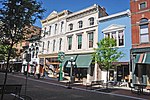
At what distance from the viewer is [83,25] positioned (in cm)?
2733

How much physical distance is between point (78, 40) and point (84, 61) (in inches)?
186

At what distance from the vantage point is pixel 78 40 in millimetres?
27875

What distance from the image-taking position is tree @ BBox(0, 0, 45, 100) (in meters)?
7.99

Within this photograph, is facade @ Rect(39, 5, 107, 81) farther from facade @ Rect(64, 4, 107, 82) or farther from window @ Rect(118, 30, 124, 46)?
window @ Rect(118, 30, 124, 46)

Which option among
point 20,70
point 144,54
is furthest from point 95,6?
point 20,70

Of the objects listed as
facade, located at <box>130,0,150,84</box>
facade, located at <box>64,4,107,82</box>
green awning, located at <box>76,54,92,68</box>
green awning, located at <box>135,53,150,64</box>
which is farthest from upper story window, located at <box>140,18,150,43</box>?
green awning, located at <box>76,54,92,68</box>

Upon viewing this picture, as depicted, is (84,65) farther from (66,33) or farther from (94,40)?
(66,33)

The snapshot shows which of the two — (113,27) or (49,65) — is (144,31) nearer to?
(113,27)

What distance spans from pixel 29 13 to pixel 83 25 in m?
19.6

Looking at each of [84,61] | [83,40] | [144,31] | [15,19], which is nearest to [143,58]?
[144,31]

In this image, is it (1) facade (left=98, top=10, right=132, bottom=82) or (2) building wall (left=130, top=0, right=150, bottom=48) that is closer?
(2) building wall (left=130, top=0, right=150, bottom=48)

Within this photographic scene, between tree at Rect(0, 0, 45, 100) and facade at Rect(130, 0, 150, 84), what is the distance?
47.4 feet

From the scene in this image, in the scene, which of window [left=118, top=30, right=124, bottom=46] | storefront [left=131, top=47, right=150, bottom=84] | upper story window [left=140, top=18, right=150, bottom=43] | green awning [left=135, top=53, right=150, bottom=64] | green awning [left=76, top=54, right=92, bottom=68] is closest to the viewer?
green awning [left=135, top=53, right=150, bottom=64]

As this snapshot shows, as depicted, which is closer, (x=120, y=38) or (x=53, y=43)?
(x=120, y=38)
